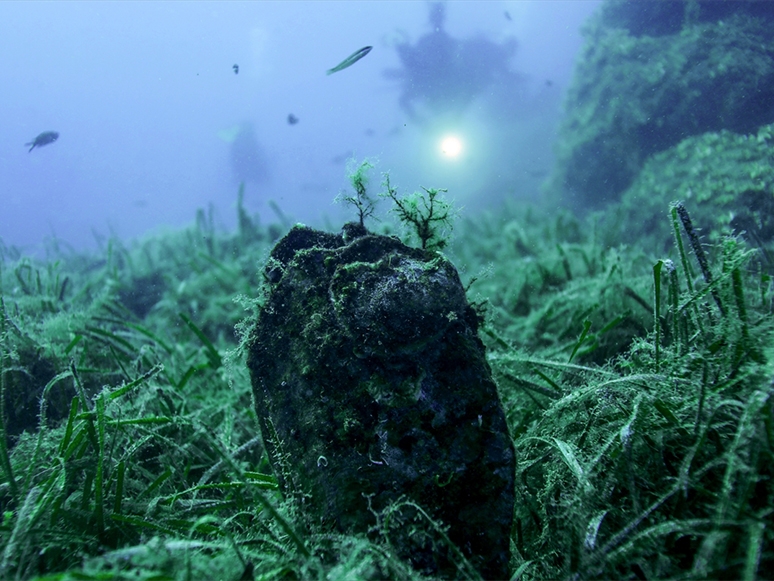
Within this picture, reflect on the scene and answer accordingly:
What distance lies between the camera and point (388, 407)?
1.46 meters

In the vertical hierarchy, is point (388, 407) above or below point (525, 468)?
above

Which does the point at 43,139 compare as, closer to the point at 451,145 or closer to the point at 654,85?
the point at 654,85

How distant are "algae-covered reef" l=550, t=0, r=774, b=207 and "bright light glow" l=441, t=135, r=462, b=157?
1542cm

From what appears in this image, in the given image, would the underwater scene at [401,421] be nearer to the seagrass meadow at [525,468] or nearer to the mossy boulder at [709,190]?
the seagrass meadow at [525,468]

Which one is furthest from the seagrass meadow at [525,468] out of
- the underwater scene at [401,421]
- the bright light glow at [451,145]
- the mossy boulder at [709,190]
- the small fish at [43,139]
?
the bright light glow at [451,145]

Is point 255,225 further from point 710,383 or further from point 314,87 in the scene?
point 314,87

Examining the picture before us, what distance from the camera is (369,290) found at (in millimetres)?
1584

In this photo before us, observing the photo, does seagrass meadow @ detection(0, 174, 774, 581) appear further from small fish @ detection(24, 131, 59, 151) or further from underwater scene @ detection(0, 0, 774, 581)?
small fish @ detection(24, 131, 59, 151)

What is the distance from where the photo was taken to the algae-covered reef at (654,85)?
27.3 ft

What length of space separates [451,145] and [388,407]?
30.2m

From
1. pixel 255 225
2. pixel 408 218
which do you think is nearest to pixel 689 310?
pixel 408 218

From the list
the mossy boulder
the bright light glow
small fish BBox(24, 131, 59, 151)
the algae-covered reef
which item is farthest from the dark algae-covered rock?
the bright light glow

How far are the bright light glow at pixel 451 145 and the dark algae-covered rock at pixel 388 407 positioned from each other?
1148 inches

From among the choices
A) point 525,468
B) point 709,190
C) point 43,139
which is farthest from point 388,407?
point 43,139
